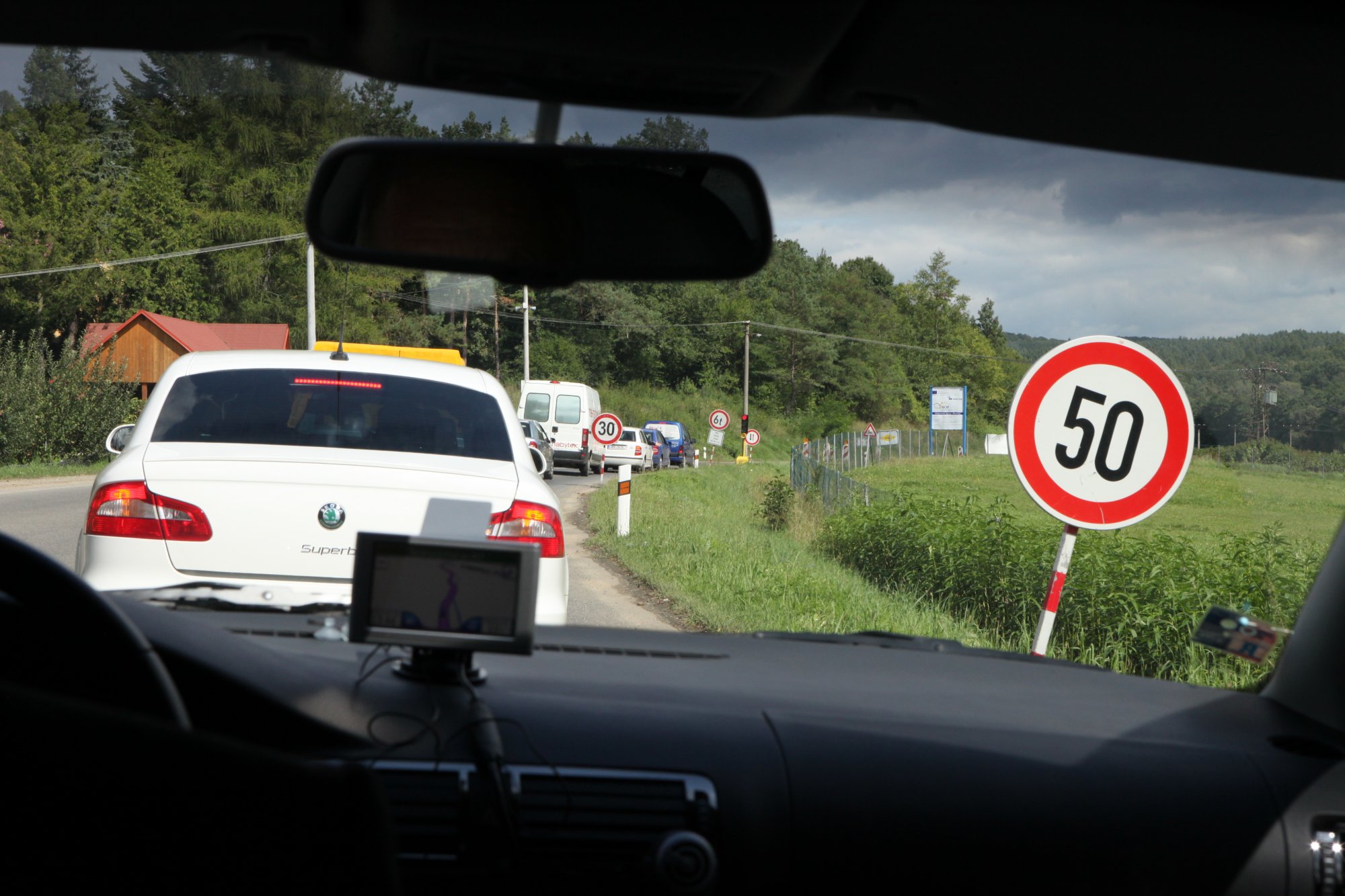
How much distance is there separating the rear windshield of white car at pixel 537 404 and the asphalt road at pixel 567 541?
5.38m

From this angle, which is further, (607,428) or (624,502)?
(607,428)

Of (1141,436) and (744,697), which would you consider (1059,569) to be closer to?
(1141,436)

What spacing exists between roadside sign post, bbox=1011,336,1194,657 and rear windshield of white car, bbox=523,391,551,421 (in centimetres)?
2592

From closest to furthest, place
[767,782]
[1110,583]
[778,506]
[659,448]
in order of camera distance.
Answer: [767,782], [1110,583], [778,506], [659,448]

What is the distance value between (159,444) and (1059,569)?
394cm

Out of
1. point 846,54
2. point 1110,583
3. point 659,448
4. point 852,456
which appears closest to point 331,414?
point 846,54

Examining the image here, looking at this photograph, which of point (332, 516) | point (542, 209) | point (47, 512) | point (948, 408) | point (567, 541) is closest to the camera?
point (542, 209)

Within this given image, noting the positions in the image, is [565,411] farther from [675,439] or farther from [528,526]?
[528,526]

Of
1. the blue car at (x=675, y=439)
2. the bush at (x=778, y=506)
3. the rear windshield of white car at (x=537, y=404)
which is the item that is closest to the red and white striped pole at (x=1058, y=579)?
the bush at (x=778, y=506)

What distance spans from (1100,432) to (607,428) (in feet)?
80.3

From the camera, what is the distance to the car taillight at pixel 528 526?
5.19 metres

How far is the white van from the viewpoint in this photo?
3070 cm

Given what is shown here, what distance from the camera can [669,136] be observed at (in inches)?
78.9

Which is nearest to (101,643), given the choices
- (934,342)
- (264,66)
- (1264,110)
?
(264,66)
